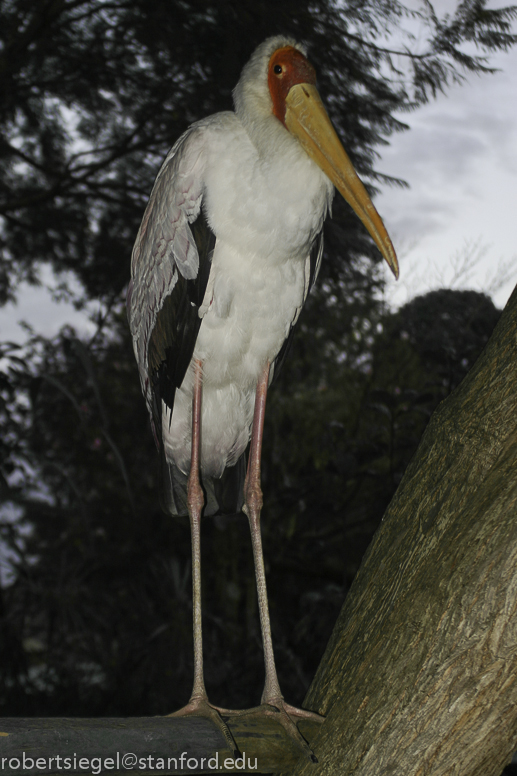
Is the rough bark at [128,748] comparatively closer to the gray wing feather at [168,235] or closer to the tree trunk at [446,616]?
the tree trunk at [446,616]

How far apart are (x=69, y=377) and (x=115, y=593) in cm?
131

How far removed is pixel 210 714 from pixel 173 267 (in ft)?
3.03

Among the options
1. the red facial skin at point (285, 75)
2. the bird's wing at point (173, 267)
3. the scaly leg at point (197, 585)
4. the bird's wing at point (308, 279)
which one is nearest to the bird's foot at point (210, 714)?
the scaly leg at point (197, 585)

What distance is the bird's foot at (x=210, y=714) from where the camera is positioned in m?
1.06

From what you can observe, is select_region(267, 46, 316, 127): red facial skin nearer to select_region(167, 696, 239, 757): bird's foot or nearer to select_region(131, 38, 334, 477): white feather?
select_region(131, 38, 334, 477): white feather

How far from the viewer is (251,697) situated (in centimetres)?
315

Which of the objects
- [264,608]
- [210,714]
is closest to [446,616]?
[210,714]

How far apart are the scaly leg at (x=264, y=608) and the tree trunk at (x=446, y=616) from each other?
45mm

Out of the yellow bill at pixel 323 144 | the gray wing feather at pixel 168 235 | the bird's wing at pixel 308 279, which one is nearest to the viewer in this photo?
the yellow bill at pixel 323 144

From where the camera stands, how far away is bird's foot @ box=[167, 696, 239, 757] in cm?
106

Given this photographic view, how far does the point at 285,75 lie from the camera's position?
1.48m

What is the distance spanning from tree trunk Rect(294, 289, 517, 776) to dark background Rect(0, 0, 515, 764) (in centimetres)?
125

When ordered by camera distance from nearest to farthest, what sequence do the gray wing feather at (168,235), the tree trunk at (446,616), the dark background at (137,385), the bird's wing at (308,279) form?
the tree trunk at (446,616) → the gray wing feather at (168,235) → the bird's wing at (308,279) → the dark background at (137,385)

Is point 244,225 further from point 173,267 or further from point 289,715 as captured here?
point 289,715
